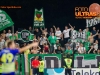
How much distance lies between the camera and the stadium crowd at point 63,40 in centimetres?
2089

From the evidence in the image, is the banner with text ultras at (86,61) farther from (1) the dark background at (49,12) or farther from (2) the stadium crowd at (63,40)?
(1) the dark background at (49,12)

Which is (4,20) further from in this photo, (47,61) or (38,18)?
(47,61)

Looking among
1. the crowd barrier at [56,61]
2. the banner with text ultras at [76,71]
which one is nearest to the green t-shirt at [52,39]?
the crowd barrier at [56,61]

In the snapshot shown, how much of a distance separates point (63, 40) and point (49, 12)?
3.18 metres

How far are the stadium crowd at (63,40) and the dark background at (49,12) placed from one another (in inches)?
41.0

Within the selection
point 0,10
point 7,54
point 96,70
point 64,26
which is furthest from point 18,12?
point 7,54

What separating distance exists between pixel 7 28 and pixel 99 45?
653 cm

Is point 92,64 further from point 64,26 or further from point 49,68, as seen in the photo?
point 64,26

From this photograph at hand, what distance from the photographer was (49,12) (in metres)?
24.5

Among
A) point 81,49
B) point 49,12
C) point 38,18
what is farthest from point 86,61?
point 49,12

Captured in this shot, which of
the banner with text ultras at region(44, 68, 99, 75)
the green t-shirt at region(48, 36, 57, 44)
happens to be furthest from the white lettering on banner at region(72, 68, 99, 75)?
the green t-shirt at region(48, 36, 57, 44)

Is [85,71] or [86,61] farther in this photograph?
[86,61]

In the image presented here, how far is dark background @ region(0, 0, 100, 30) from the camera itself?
23938mm

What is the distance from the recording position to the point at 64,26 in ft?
78.7
